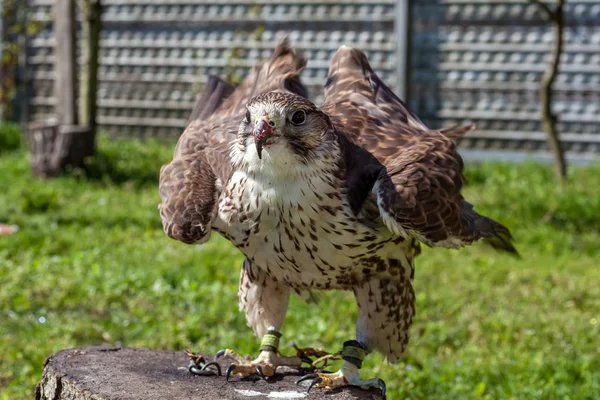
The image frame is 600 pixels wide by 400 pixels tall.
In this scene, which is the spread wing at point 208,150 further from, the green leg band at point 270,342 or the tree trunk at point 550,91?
the tree trunk at point 550,91

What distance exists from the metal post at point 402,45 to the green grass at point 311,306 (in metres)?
1.90

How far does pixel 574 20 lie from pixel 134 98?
527 cm

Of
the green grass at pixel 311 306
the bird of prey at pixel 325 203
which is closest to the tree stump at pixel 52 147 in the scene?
the green grass at pixel 311 306

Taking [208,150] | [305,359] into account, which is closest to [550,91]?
[305,359]

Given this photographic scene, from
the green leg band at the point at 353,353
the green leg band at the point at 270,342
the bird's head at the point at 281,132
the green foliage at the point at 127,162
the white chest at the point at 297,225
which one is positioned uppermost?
the bird's head at the point at 281,132

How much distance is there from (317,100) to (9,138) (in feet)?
11.6

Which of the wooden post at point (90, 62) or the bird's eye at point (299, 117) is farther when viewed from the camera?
the wooden post at point (90, 62)

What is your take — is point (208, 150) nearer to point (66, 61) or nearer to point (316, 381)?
point (316, 381)

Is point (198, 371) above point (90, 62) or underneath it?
underneath

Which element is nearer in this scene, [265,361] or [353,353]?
[353,353]

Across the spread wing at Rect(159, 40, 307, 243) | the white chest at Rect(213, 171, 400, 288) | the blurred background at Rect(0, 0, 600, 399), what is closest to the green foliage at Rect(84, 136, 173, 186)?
the blurred background at Rect(0, 0, 600, 399)

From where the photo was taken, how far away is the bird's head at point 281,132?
2836 millimetres

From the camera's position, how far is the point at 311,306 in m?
5.42

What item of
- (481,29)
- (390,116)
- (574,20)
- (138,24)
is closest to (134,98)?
(138,24)
